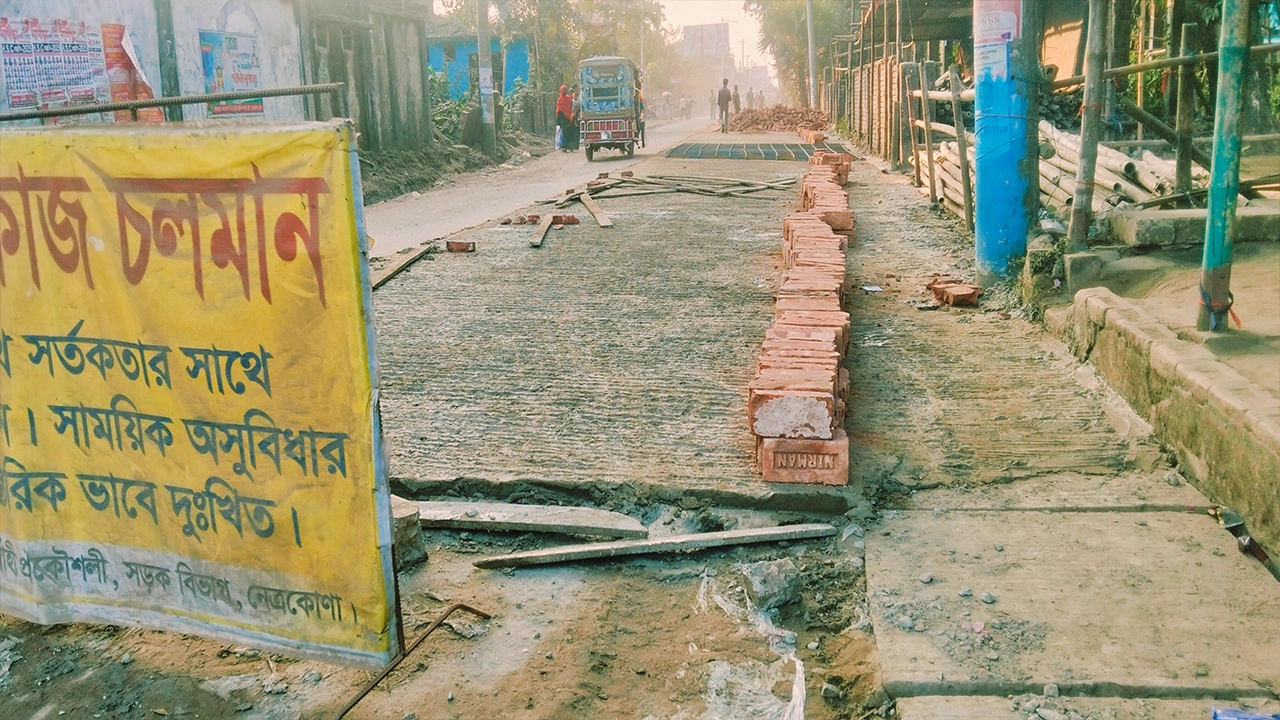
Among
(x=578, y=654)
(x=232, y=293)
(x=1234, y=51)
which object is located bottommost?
(x=578, y=654)

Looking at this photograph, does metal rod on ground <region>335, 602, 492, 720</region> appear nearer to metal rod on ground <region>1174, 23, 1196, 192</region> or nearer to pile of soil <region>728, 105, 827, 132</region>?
metal rod on ground <region>1174, 23, 1196, 192</region>

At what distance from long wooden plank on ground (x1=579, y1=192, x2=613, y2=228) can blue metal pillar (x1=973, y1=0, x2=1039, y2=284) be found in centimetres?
408

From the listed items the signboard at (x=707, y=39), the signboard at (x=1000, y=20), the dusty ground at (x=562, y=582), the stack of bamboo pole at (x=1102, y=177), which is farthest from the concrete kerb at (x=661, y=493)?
the signboard at (x=707, y=39)

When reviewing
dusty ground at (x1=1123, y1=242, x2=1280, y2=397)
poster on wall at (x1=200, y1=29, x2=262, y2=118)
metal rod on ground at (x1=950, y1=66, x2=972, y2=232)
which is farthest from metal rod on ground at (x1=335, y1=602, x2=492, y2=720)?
poster on wall at (x1=200, y1=29, x2=262, y2=118)

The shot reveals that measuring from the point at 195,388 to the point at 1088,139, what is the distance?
16.3 feet

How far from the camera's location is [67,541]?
281cm

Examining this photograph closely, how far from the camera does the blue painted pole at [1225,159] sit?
423 cm

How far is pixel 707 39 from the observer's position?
124000mm

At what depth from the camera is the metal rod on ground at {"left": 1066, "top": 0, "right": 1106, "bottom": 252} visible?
18.5 ft

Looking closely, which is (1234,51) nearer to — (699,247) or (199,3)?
(699,247)

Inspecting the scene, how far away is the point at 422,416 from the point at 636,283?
293 cm

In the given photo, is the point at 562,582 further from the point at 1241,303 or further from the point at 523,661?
the point at 1241,303

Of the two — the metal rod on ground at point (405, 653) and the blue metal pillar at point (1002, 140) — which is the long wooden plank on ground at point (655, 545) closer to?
the metal rod on ground at point (405, 653)

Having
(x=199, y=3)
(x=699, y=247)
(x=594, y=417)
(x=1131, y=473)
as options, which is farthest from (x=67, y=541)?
(x=199, y=3)
